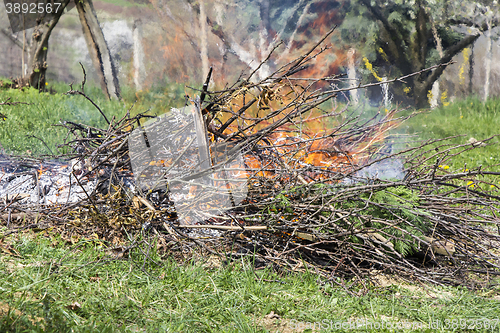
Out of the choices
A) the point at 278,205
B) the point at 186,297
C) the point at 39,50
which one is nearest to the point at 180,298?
the point at 186,297

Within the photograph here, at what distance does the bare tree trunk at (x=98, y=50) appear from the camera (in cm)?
1117

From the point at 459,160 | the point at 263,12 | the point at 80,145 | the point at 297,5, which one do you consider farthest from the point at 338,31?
the point at 80,145

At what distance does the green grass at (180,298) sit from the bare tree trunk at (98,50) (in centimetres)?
941

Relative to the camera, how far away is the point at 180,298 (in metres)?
2.43

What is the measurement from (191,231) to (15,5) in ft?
39.9

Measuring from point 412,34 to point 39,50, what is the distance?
11435 mm

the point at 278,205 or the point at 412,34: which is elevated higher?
the point at 412,34

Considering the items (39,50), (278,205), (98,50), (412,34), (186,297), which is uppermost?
(39,50)

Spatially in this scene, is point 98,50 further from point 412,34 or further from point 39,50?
point 412,34

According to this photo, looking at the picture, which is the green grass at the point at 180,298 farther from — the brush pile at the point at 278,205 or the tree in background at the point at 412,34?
the tree in background at the point at 412,34

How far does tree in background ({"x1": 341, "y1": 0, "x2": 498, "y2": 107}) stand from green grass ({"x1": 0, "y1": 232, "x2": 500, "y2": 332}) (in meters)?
9.51

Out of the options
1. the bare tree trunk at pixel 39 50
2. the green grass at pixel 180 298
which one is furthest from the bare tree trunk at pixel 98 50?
the green grass at pixel 180 298

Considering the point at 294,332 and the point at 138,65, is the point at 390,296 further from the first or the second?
the point at 138,65

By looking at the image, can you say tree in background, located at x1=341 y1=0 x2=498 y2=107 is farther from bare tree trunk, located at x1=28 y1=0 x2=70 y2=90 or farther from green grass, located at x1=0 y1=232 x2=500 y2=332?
green grass, located at x1=0 y1=232 x2=500 y2=332
